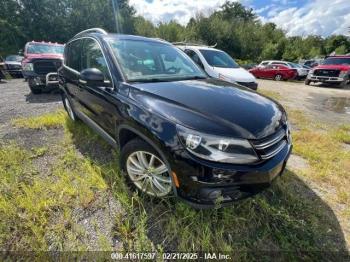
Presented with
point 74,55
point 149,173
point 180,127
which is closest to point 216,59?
point 74,55

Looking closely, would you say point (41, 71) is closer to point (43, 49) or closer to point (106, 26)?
point (43, 49)

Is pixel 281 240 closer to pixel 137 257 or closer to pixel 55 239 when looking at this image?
pixel 137 257

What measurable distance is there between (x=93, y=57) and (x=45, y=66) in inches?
197

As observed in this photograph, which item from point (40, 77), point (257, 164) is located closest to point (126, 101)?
point (257, 164)

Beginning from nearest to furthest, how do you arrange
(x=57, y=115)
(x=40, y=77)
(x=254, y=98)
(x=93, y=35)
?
(x=254, y=98) < (x=93, y=35) < (x=57, y=115) < (x=40, y=77)

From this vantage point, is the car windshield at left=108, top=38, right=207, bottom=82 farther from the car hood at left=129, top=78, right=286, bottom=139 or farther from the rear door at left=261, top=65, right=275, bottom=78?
the rear door at left=261, top=65, right=275, bottom=78

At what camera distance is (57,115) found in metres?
5.06

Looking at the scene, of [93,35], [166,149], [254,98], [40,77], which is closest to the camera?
[166,149]

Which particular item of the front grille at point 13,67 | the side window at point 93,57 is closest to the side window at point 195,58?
the side window at point 93,57

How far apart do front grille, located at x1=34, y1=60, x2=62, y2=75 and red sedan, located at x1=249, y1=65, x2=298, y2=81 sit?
15.4m

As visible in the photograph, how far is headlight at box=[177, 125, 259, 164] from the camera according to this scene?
177 centimetres

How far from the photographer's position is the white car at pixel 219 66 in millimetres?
6465

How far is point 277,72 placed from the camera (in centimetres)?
1716

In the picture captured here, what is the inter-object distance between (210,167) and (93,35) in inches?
103
